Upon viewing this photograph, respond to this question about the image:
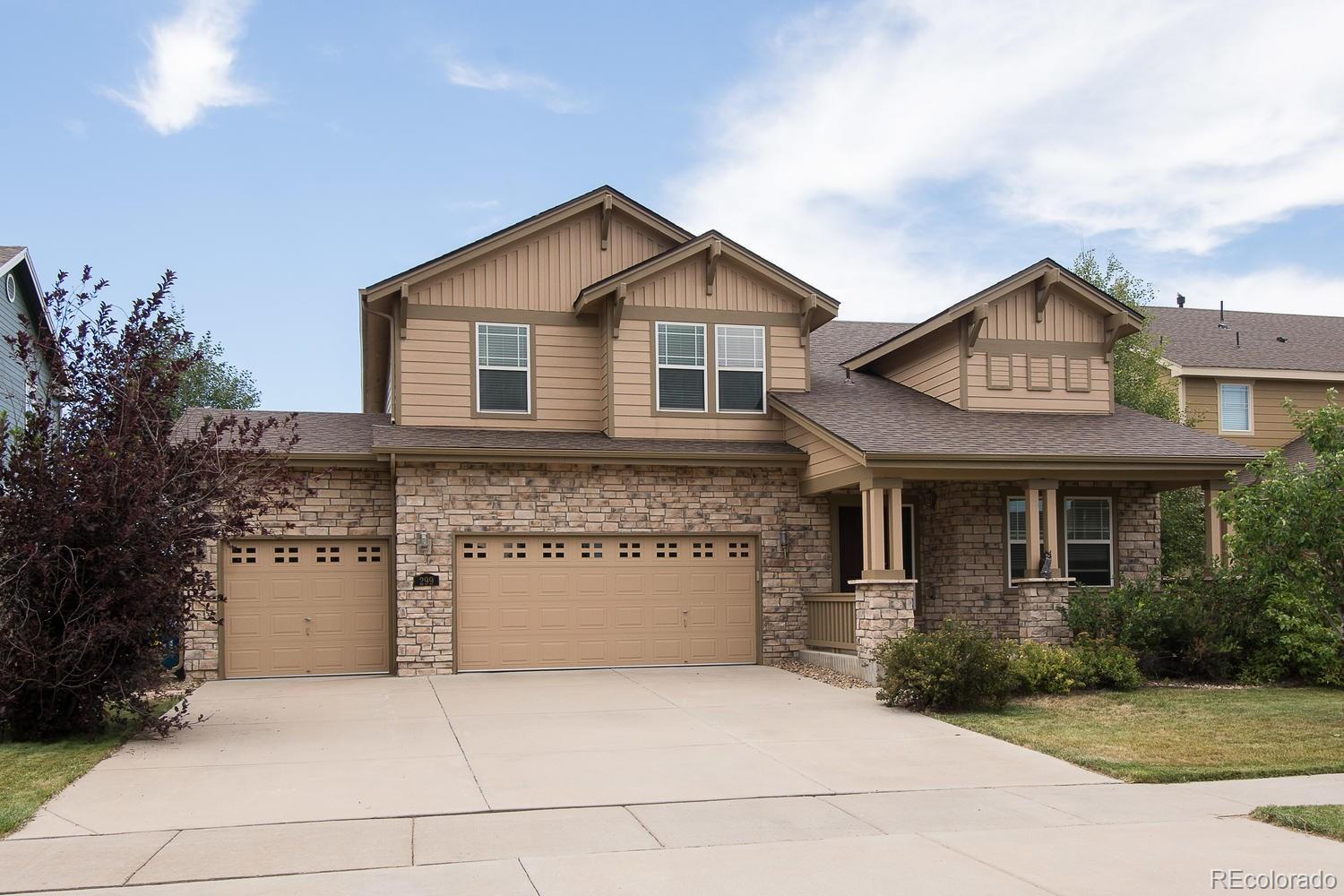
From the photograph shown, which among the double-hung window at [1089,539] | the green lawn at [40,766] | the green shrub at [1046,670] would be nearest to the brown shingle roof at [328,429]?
Result: the green lawn at [40,766]

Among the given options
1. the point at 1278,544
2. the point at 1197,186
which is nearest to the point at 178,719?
the point at 1278,544

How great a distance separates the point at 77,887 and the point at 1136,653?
12.6 meters

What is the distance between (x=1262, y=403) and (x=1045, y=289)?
389 inches

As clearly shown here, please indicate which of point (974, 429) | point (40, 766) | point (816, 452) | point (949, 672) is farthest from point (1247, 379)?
point (40, 766)

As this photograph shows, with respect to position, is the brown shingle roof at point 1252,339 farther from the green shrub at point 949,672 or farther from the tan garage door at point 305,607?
the tan garage door at point 305,607

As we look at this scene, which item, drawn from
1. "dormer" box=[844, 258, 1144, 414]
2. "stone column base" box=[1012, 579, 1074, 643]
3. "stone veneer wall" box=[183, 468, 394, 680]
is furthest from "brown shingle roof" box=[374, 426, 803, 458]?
"stone column base" box=[1012, 579, 1074, 643]

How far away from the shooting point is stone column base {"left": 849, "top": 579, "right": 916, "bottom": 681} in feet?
50.2

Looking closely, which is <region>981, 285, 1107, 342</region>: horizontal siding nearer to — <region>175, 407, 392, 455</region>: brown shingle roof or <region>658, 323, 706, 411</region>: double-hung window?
<region>658, 323, 706, 411</region>: double-hung window

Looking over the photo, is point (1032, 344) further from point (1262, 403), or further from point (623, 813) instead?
point (623, 813)

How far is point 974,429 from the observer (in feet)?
56.6

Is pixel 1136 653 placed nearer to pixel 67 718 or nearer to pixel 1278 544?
pixel 1278 544

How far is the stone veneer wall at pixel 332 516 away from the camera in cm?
1684

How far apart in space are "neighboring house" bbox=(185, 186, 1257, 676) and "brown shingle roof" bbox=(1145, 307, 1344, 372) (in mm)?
→ 8229

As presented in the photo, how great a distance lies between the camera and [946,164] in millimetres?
22844
